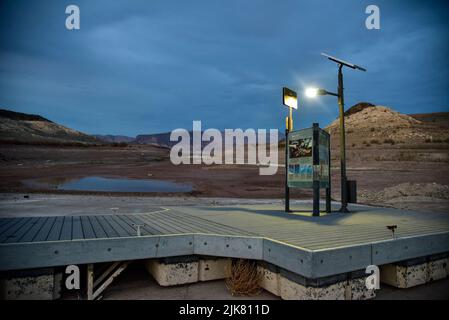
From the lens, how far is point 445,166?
109 feet

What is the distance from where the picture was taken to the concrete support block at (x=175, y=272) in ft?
19.2

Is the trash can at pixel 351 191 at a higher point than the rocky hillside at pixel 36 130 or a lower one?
lower

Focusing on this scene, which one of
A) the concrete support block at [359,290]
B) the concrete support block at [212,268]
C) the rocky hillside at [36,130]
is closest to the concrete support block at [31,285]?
the concrete support block at [212,268]

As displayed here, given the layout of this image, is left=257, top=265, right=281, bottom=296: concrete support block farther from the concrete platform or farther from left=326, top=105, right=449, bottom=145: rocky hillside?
left=326, top=105, right=449, bottom=145: rocky hillside

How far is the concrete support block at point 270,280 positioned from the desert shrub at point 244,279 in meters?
0.09

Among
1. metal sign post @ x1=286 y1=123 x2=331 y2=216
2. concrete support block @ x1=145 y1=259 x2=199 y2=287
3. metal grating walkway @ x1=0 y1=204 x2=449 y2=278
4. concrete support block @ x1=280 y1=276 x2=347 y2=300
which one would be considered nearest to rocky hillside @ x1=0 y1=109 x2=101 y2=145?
metal sign post @ x1=286 y1=123 x2=331 y2=216

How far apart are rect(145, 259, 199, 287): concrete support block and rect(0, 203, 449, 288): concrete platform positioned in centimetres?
28

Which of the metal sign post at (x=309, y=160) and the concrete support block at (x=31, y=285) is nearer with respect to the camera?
the concrete support block at (x=31, y=285)

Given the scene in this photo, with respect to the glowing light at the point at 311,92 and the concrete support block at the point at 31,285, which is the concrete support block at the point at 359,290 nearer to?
the concrete support block at the point at 31,285

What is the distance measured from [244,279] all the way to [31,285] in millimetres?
3741
